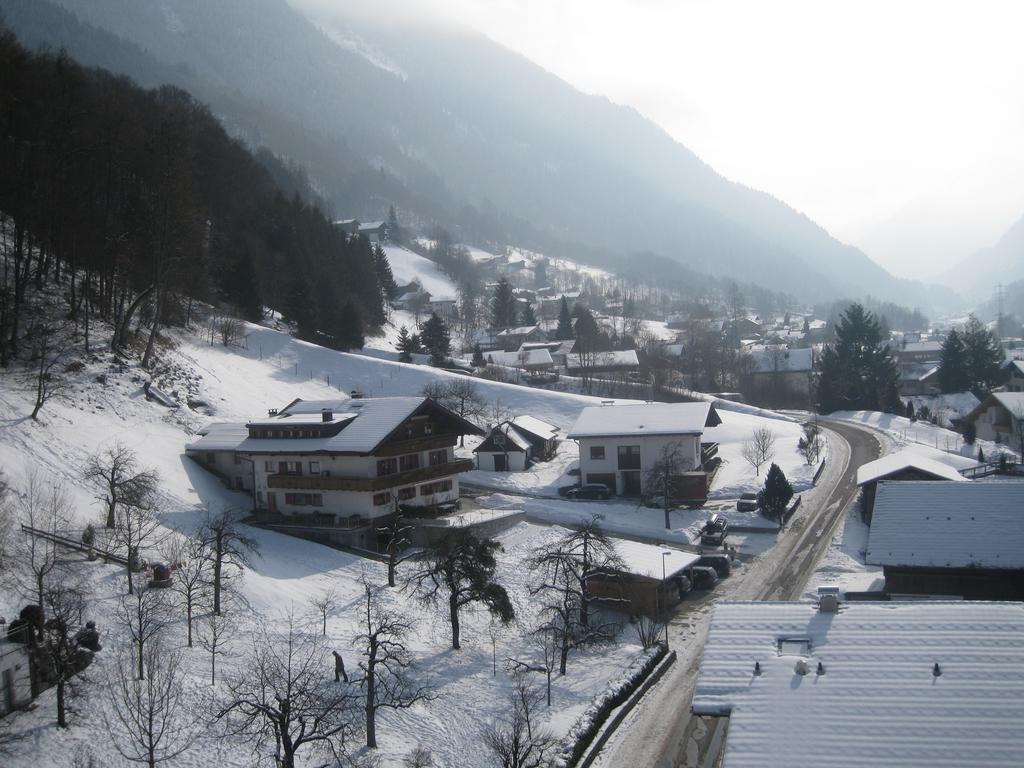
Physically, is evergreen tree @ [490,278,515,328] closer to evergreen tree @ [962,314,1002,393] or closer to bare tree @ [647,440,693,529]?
evergreen tree @ [962,314,1002,393]

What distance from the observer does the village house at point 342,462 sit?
37.6 meters

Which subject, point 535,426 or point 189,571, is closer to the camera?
point 189,571

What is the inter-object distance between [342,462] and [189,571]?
503 inches

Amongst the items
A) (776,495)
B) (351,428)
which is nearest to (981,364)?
(776,495)

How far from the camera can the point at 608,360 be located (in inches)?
3654

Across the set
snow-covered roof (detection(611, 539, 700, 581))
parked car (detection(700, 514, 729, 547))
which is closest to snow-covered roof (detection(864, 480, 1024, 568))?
snow-covered roof (detection(611, 539, 700, 581))

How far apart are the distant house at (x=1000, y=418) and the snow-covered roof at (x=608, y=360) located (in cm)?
3585

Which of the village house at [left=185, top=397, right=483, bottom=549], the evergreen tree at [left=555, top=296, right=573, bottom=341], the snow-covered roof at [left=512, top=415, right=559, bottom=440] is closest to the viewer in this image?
the village house at [left=185, top=397, right=483, bottom=549]

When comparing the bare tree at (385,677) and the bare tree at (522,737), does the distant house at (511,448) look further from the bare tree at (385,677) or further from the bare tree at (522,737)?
the bare tree at (522,737)

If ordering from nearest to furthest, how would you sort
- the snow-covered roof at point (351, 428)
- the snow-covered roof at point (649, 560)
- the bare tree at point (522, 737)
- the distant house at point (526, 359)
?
1. the bare tree at point (522, 737)
2. the snow-covered roof at point (649, 560)
3. the snow-covered roof at point (351, 428)
4. the distant house at point (526, 359)

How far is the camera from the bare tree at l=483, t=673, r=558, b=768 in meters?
17.0

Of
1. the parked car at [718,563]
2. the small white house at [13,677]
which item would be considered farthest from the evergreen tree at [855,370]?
the small white house at [13,677]

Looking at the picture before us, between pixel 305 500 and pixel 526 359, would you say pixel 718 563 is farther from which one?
pixel 526 359

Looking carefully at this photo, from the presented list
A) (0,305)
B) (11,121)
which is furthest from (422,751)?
(11,121)
